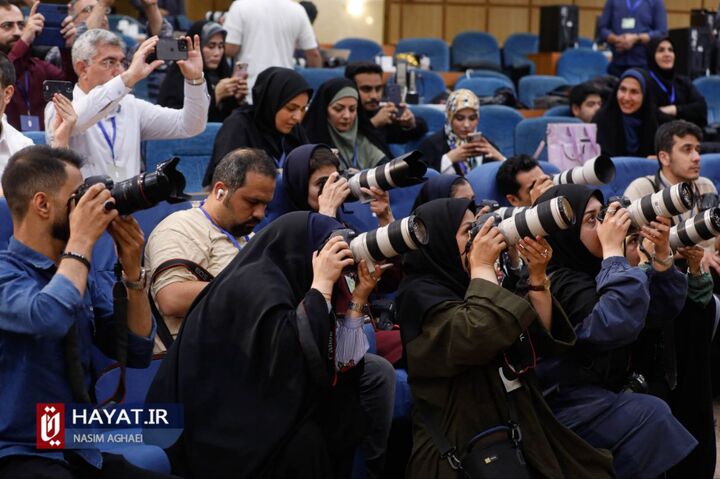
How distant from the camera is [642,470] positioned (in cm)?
298

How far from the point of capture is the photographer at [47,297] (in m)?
2.22

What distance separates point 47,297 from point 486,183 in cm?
243

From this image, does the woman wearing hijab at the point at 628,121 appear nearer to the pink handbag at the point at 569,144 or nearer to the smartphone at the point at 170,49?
the pink handbag at the point at 569,144

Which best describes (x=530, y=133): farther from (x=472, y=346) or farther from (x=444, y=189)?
(x=472, y=346)

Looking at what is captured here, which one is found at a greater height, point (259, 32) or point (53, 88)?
point (259, 32)

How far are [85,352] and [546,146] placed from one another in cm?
366

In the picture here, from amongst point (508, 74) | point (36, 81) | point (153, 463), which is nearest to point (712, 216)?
point (153, 463)

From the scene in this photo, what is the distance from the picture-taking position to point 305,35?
20.1ft

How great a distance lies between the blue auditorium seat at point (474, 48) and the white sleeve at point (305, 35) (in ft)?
12.3

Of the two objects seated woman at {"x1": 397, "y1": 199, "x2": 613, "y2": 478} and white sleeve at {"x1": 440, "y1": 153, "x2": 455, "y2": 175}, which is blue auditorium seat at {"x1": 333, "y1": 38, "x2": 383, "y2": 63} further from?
seated woman at {"x1": 397, "y1": 199, "x2": 613, "y2": 478}

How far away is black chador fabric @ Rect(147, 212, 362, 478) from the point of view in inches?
99.7

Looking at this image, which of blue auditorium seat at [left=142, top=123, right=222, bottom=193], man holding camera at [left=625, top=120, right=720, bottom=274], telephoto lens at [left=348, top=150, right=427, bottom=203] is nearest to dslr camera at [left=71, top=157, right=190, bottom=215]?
telephoto lens at [left=348, top=150, right=427, bottom=203]

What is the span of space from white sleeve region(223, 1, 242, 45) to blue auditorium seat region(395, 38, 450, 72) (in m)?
3.93

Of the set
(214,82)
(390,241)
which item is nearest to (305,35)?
(214,82)
